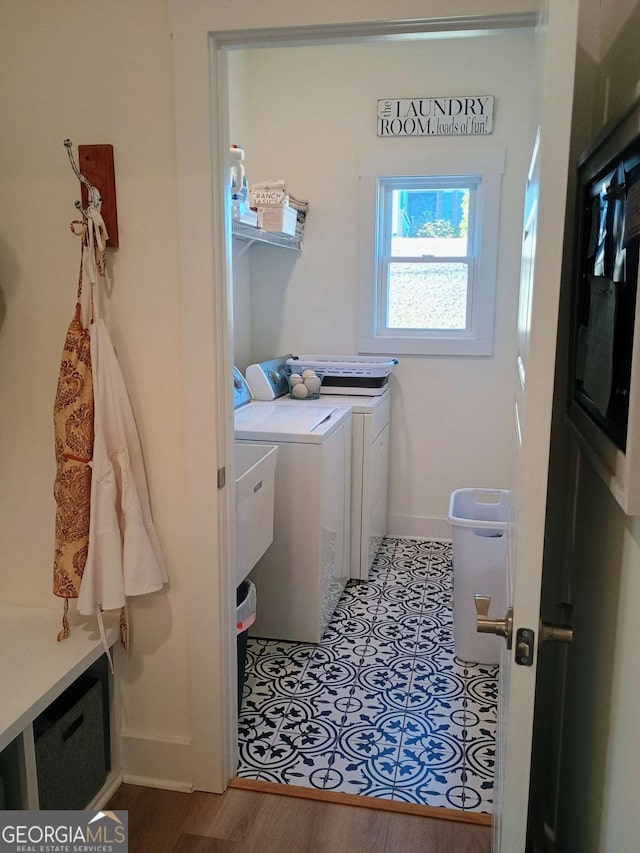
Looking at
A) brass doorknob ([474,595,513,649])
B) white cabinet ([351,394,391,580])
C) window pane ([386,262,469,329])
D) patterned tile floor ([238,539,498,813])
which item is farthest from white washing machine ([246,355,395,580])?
brass doorknob ([474,595,513,649])

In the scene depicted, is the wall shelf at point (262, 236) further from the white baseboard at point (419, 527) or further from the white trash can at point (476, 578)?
the white baseboard at point (419, 527)

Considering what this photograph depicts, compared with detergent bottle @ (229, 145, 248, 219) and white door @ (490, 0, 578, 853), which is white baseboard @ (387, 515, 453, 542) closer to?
detergent bottle @ (229, 145, 248, 219)

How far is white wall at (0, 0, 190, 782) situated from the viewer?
1.73 meters

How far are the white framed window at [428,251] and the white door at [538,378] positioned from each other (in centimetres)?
281

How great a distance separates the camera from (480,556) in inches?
103

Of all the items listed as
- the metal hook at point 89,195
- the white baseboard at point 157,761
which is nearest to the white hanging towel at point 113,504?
the metal hook at point 89,195

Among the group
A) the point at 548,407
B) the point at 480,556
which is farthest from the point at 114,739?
the point at 548,407

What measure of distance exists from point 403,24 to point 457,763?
2059 mm

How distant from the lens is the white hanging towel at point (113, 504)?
1.78m

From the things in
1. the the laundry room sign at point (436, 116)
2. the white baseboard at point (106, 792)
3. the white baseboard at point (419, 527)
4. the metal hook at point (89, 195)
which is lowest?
the white baseboard at point (106, 792)

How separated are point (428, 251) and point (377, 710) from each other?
2479mm

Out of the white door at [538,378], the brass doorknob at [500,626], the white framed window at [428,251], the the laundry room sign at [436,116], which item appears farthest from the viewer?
the white framed window at [428,251]

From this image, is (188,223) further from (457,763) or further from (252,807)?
(457,763)

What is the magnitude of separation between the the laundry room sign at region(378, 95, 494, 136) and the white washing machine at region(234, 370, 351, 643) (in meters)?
1.69
